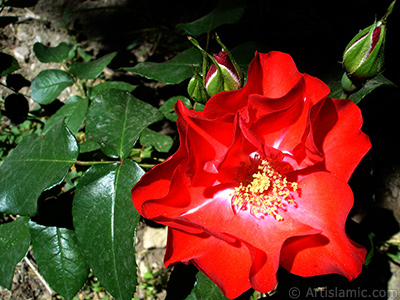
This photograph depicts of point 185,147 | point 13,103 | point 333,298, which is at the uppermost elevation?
point 185,147

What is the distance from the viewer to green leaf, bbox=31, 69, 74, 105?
164 cm

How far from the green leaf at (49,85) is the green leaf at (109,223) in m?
0.70

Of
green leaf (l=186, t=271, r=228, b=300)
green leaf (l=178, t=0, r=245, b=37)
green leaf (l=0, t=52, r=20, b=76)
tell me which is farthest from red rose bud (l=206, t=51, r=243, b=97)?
green leaf (l=0, t=52, r=20, b=76)

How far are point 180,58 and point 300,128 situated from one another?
0.69 m

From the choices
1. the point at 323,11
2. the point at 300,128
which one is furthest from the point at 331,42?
the point at 300,128

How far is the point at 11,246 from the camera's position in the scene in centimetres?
139

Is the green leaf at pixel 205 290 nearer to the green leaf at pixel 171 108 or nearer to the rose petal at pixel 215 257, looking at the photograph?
the rose petal at pixel 215 257

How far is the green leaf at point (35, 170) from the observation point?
108 centimetres

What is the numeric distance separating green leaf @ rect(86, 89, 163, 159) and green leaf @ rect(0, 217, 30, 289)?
1.87ft

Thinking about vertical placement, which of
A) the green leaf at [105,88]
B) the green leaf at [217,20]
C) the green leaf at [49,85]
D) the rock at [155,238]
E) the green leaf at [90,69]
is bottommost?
the rock at [155,238]

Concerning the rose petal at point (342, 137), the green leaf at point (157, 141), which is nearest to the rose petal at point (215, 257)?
the rose petal at point (342, 137)

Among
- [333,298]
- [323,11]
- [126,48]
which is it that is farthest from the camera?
[126,48]

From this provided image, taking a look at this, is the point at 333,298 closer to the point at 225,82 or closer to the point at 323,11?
the point at 225,82

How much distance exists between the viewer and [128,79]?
92.6 inches
